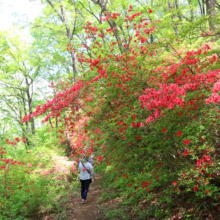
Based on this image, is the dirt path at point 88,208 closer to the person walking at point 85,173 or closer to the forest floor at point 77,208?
the forest floor at point 77,208

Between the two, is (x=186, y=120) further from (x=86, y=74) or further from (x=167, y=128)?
(x=86, y=74)

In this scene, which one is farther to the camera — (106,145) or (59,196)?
(59,196)

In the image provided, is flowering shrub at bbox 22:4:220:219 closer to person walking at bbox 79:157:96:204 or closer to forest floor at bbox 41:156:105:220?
forest floor at bbox 41:156:105:220

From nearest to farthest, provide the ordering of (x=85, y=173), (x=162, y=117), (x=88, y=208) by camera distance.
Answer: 1. (x=162, y=117)
2. (x=88, y=208)
3. (x=85, y=173)

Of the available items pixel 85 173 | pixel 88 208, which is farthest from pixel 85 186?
pixel 88 208

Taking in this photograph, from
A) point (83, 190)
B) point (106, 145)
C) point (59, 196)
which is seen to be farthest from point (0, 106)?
point (106, 145)

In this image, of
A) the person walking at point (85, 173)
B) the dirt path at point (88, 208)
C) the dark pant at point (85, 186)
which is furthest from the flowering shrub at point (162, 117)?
the dark pant at point (85, 186)

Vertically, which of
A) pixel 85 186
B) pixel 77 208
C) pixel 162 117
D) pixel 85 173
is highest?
pixel 162 117

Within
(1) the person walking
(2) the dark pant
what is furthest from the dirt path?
(2) the dark pant

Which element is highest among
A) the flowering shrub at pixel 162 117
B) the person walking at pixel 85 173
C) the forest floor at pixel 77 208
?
the flowering shrub at pixel 162 117

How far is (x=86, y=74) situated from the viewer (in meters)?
5.63

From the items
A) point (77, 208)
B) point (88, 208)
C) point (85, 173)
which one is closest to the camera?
point (88, 208)

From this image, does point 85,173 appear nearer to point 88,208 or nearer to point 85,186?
point 85,186

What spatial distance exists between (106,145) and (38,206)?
3.30 metres
